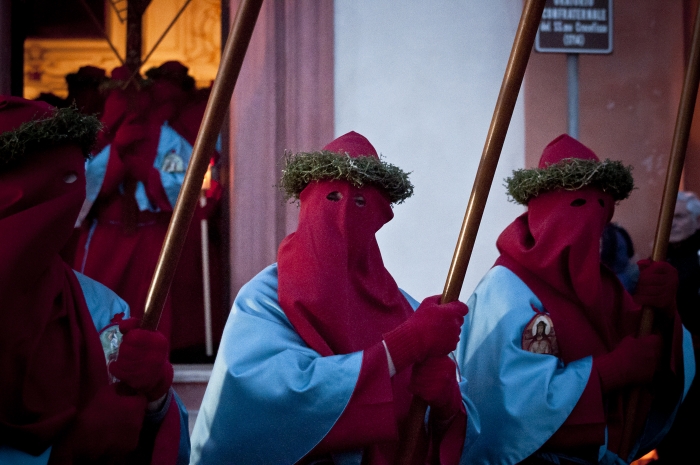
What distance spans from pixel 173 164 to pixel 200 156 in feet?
10.7

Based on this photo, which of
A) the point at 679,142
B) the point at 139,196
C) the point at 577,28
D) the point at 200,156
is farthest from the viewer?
the point at 139,196

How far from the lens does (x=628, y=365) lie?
301cm

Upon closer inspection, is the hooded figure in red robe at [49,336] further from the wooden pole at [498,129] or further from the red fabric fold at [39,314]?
the wooden pole at [498,129]

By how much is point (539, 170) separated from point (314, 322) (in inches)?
51.8

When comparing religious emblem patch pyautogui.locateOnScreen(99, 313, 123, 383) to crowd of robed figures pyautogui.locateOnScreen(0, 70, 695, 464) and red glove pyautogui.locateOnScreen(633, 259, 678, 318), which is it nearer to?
crowd of robed figures pyautogui.locateOnScreen(0, 70, 695, 464)

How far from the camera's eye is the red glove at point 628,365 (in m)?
3.02

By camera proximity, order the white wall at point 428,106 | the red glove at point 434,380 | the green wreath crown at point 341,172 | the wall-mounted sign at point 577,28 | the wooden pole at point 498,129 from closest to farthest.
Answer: the wooden pole at point 498,129
the red glove at point 434,380
the green wreath crown at point 341,172
the wall-mounted sign at point 577,28
the white wall at point 428,106

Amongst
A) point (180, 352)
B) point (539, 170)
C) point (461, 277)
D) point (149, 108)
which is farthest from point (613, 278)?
point (149, 108)

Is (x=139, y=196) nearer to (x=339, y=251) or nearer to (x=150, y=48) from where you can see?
(x=150, y=48)

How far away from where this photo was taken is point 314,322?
2590 mm

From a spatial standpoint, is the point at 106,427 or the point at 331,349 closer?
the point at 106,427

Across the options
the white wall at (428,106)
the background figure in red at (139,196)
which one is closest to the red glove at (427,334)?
the white wall at (428,106)

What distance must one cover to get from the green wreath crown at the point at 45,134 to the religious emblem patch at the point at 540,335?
1.81 meters

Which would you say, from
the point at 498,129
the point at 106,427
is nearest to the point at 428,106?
the point at 498,129
